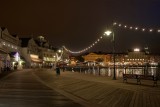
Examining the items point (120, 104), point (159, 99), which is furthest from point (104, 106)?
point (159, 99)

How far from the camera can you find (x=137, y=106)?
15422 millimetres

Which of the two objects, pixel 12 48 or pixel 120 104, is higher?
pixel 12 48

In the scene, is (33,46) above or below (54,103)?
above

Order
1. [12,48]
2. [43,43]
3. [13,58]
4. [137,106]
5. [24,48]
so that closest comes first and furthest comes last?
[137,106]
[13,58]
[12,48]
[24,48]
[43,43]

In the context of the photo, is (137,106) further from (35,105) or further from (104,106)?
(35,105)

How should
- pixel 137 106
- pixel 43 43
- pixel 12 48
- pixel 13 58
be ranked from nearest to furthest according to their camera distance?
1. pixel 137 106
2. pixel 13 58
3. pixel 12 48
4. pixel 43 43

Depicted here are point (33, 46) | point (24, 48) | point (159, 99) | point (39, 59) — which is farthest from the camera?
point (39, 59)

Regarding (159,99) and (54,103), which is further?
(159,99)

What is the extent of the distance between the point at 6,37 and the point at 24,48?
76.6ft

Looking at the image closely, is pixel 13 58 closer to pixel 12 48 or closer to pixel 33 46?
pixel 12 48

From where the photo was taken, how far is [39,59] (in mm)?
135750

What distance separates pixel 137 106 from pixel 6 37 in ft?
269

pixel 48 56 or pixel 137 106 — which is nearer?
pixel 137 106

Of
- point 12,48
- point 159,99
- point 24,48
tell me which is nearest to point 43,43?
point 24,48
